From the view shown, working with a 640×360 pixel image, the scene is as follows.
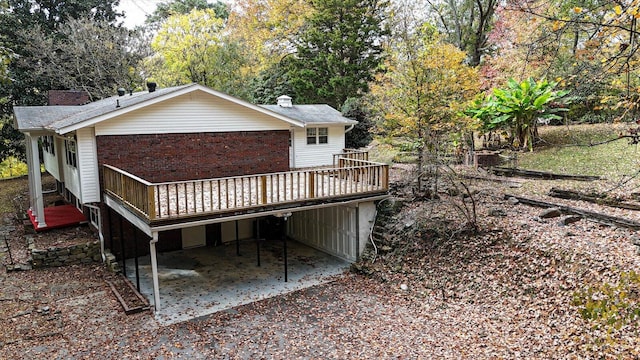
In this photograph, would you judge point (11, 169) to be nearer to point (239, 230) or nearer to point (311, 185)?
point (239, 230)

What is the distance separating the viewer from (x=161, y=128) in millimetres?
13312

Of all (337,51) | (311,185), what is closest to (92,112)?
(311,185)

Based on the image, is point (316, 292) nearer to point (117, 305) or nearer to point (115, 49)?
point (117, 305)

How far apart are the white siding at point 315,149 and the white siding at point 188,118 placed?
4045 millimetres

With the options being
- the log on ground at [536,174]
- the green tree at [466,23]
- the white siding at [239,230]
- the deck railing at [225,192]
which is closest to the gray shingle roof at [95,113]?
the deck railing at [225,192]

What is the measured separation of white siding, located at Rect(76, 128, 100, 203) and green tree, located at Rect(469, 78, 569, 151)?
1459 cm

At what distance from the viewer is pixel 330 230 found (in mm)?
14648

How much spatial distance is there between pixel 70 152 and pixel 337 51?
17.8m

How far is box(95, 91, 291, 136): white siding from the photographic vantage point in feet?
41.9

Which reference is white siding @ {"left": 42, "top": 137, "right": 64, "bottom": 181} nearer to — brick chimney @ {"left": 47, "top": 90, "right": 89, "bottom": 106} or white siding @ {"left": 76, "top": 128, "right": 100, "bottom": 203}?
brick chimney @ {"left": 47, "top": 90, "right": 89, "bottom": 106}

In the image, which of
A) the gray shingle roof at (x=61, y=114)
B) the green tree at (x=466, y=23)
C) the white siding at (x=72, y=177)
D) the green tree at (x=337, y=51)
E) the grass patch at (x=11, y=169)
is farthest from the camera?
the grass patch at (x=11, y=169)

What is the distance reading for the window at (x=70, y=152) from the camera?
1340 cm

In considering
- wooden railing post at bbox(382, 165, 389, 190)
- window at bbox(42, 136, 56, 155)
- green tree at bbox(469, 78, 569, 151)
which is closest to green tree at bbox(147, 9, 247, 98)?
window at bbox(42, 136, 56, 155)

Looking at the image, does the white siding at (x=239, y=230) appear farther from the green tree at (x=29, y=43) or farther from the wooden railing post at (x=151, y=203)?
the green tree at (x=29, y=43)
